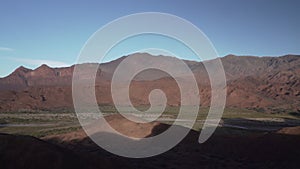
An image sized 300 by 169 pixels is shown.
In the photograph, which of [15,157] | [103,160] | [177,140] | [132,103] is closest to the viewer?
[15,157]

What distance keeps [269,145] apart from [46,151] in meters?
22.4

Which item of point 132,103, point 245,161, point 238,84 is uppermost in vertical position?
point 238,84

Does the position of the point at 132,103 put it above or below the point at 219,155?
above

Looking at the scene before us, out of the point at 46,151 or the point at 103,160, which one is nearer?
the point at 46,151

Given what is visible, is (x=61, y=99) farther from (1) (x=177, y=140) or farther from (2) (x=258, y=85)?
(1) (x=177, y=140)

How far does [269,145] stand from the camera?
111ft

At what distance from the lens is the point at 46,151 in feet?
65.1

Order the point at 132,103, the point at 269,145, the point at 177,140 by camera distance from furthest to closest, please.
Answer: the point at 132,103 → the point at 177,140 → the point at 269,145

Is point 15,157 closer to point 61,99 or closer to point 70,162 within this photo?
point 70,162

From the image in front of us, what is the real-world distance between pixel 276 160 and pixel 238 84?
11302 centimetres

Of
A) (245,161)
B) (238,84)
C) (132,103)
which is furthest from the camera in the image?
(238,84)

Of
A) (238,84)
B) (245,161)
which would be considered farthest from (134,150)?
(238,84)

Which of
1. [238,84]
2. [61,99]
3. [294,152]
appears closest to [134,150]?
[294,152]

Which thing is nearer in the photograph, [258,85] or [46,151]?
[46,151]
